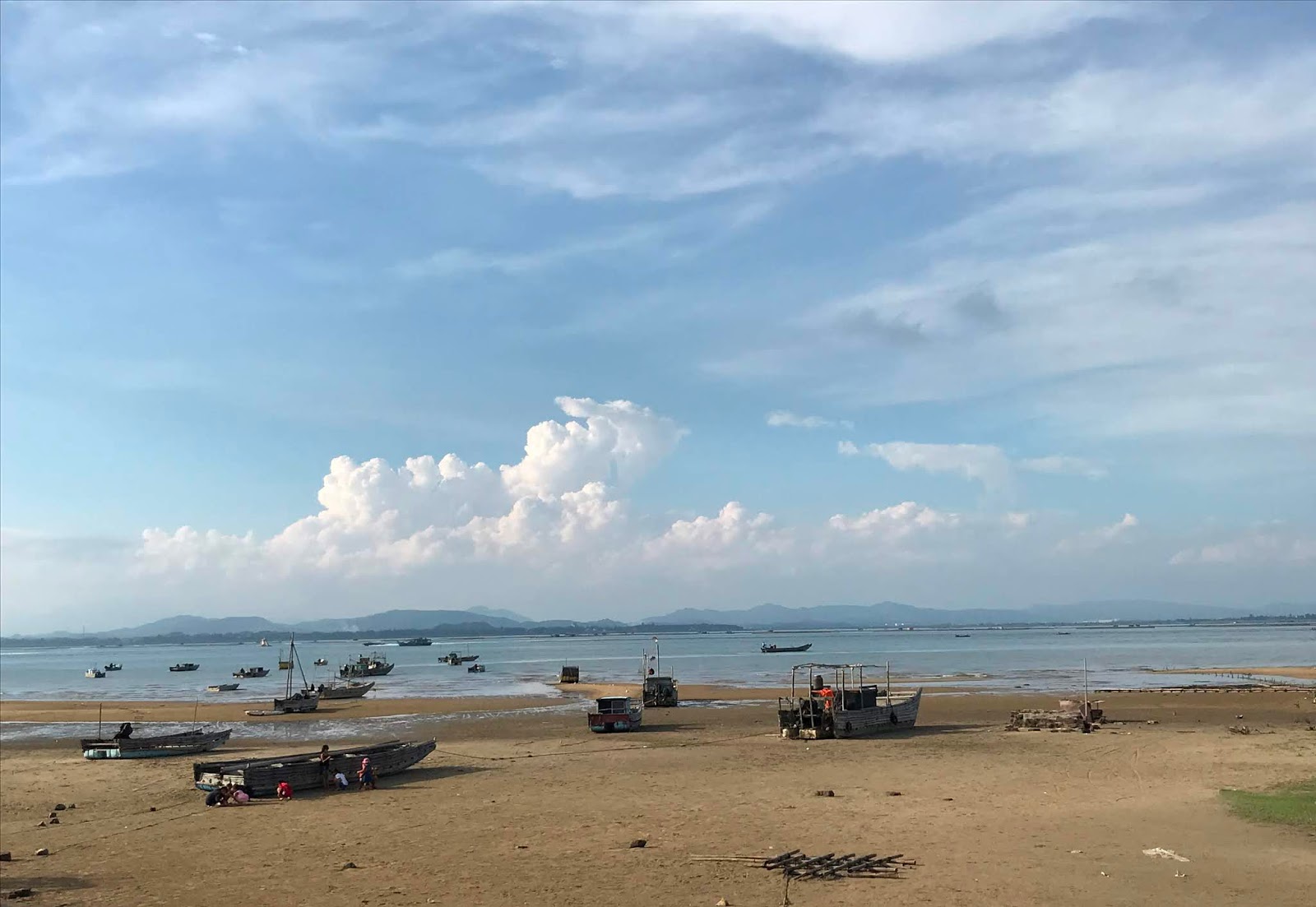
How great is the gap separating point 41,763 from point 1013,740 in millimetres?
36370

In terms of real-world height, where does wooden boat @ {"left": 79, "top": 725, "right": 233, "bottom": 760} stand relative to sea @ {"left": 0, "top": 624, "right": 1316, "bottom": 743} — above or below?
above

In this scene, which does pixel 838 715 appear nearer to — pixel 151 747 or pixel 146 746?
pixel 151 747

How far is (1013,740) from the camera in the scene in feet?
115

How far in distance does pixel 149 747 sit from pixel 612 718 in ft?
59.6

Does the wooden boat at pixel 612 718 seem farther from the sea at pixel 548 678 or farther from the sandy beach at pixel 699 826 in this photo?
the sea at pixel 548 678

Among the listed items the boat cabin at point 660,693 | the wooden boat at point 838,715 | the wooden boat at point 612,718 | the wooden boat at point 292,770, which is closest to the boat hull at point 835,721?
the wooden boat at point 838,715

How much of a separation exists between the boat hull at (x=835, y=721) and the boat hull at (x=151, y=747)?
23.1 metres

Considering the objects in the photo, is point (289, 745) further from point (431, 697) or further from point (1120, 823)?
point (1120, 823)

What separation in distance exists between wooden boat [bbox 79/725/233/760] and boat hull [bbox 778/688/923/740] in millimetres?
23103

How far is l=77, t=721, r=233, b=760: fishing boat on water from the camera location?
37812 millimetres

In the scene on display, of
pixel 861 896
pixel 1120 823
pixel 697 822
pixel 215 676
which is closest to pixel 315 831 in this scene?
pixel 697 822

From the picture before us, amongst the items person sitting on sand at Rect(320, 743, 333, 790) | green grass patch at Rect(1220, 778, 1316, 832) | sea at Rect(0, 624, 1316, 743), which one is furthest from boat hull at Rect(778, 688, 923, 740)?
sea at Rect(0, 624, 1316, 743)

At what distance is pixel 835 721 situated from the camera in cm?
3684

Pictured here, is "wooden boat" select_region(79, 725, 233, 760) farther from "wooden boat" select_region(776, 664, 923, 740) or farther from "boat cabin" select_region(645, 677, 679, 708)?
"wooden boat" select_region(776, 664, 923, 740)
